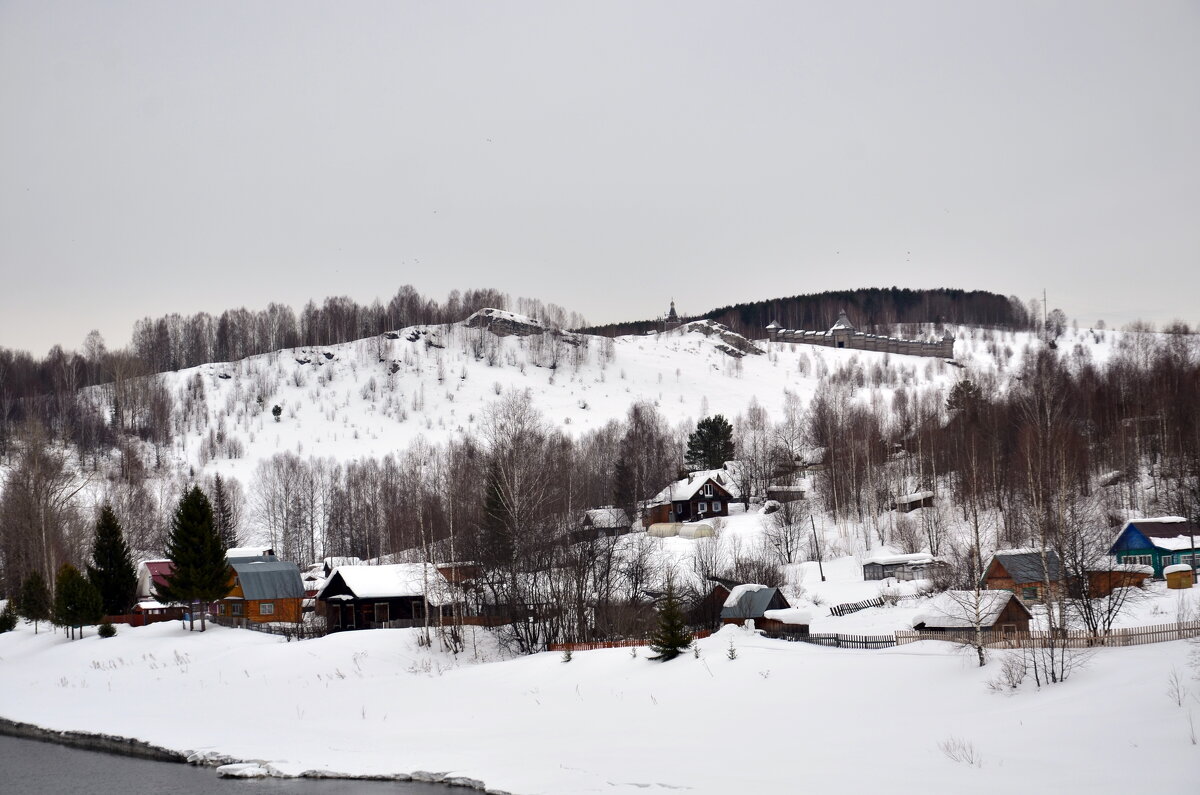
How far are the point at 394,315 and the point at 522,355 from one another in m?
33.1

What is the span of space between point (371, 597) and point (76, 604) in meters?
14.7

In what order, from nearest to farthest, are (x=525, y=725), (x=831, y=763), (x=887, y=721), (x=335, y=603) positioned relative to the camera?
(x=831, y=763)
(x=887, y=721)
(x=525, y=725)
(x=335, y=603)

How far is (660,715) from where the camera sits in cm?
2711

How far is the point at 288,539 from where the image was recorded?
9531cm

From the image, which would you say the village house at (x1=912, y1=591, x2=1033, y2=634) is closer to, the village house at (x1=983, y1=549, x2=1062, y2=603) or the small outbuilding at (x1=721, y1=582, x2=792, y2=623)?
the small outbuilding at (x1=721, y1=582, x2=792, y2=623)

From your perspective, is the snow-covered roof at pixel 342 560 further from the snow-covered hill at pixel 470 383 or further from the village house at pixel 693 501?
the village house at pixel 693 501

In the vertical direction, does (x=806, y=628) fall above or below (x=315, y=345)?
below

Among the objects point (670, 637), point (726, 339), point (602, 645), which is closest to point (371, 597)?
point (602, 645)

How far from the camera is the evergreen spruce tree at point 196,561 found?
49.2 m

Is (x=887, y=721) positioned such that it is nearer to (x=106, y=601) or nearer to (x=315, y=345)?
(x=106, y=601)

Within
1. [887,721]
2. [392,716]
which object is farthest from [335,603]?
[887,721]

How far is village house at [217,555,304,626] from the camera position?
56.1 meters

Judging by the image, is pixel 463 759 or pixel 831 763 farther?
pixel 463 759

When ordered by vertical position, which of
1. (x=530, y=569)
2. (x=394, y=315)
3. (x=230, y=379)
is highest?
(x=394, y=315)
